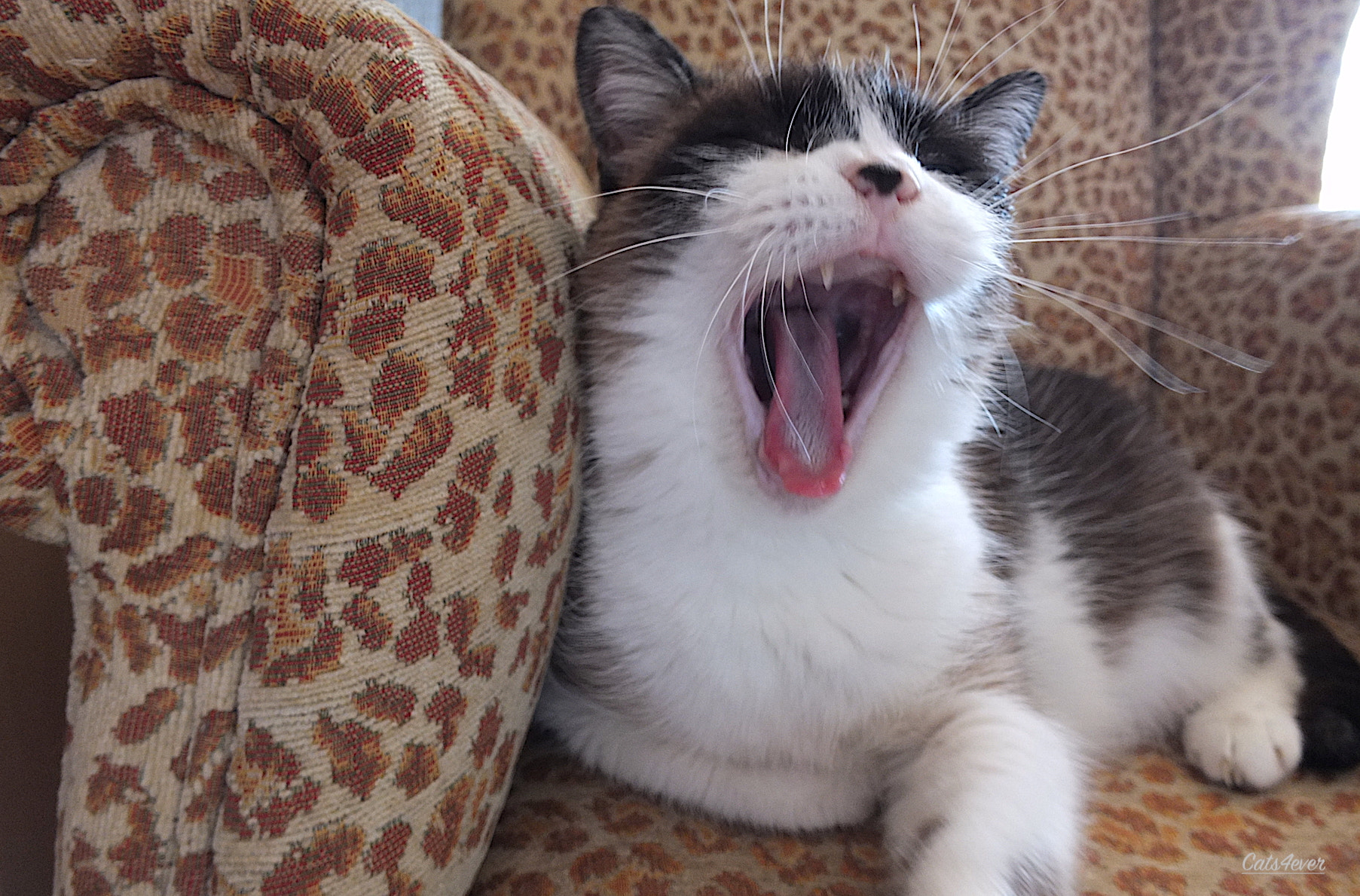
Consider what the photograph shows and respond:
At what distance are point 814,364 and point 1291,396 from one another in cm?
88

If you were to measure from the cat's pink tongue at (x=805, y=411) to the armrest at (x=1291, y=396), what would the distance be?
0.72 metres

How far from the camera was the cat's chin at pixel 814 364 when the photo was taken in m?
0.69

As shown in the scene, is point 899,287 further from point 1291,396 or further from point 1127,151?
point 1291,396

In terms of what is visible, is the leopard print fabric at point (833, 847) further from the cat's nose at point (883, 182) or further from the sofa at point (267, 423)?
the cat's nose at point (883, 182)

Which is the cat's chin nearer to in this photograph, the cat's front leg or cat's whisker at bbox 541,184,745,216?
cat's whisker at bbox 541,184,745,216

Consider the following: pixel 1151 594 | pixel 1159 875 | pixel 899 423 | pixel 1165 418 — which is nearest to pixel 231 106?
pixel 899 423

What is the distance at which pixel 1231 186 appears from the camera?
4.71ft

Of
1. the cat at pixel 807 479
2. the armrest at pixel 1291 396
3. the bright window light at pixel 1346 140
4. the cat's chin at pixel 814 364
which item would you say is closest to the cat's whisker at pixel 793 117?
the cat at pixel 807 479

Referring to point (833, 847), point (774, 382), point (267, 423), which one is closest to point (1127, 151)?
point (774, 382)

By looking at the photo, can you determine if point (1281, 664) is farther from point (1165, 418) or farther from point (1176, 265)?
point (1176, 265)

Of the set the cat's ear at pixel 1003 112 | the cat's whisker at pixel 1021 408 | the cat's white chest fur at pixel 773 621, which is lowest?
the cat's white chest fur at pixel 773 621

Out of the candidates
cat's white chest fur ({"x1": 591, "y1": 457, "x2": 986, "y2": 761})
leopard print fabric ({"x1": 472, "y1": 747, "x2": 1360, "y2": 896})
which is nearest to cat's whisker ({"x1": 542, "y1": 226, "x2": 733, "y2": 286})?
cat's white chest fur ({"x1": 591, "y1": 457, "x2": 986, "y2": 761})

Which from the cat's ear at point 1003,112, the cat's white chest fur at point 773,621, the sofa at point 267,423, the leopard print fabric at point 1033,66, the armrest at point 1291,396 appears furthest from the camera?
the leopard print fabric at point 1033,66

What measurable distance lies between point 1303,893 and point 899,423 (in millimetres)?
528
